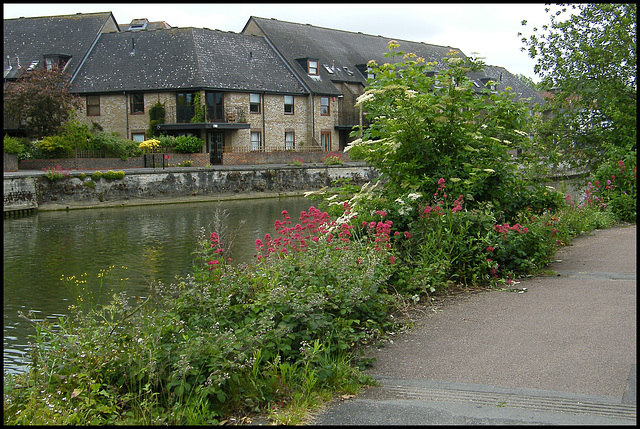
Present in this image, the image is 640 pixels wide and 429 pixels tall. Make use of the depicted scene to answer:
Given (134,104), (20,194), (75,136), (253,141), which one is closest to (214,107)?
(253,141)

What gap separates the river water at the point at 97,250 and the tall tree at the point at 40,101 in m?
11.5

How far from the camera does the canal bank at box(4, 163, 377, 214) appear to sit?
31031 mm

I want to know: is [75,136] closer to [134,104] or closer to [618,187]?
[134,104]

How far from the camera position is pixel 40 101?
3972 cm

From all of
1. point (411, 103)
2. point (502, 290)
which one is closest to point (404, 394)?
point (502, 290)

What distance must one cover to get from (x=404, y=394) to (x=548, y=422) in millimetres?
1103

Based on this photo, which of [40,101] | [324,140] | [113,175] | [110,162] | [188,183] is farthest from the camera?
[324,140]

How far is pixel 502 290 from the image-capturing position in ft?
27.4

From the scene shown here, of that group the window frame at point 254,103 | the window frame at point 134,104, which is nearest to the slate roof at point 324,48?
the window frame at point 254,103

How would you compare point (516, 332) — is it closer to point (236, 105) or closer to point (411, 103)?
point (411, 103)

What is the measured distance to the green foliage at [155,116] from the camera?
46156mm

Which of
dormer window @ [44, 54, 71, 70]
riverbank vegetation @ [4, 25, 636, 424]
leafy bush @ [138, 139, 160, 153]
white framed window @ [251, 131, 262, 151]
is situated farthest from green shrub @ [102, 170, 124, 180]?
riverbank vegetation @ [4, 25, 636, 424]

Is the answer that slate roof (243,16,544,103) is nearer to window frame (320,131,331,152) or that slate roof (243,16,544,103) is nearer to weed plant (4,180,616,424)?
window frame (320,131,331,152)

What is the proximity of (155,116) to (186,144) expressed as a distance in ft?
17.1
